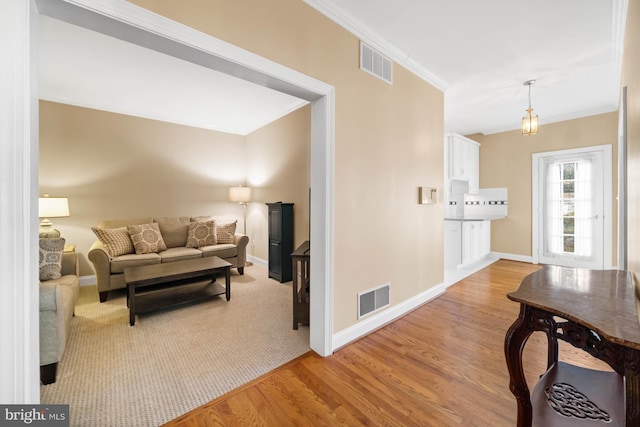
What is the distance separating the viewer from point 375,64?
2492 millimetres

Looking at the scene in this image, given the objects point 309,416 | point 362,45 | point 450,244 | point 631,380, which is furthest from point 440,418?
point 450,244

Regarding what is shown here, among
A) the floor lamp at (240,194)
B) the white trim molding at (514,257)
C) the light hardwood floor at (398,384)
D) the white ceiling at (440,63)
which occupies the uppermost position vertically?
the white ceiling at (440,63)

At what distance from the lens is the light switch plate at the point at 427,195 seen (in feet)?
10.2

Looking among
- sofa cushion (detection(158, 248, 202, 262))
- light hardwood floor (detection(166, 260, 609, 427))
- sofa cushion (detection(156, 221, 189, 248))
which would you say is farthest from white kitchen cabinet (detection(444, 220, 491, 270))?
sofa cushion (detection(156, 221, 189, 248))

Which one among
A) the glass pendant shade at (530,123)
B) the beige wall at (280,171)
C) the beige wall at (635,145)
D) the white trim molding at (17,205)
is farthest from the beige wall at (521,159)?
the white trim molding at (17,205)

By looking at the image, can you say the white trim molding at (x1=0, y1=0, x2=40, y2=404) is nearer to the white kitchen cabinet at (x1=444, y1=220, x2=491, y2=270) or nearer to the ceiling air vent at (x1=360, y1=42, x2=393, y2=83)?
the ceiling air vent at (x1=360, y1=42, x2=393, y2=83)

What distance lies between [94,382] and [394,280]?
260 centimetres

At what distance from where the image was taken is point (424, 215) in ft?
10.6

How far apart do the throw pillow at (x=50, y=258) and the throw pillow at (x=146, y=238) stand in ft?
5.22

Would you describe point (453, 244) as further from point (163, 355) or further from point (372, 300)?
point (163, 355)

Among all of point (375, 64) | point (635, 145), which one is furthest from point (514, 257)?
point (375, 64)

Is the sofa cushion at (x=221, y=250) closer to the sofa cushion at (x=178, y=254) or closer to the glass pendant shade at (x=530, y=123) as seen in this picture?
the sofa cushion at (x=178, y=254)

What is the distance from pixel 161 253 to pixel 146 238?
312 millimetres

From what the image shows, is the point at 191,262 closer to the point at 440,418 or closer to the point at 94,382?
the point at 94,382
